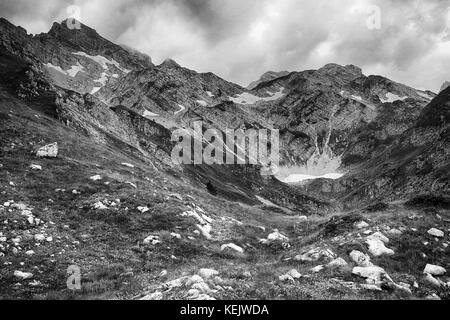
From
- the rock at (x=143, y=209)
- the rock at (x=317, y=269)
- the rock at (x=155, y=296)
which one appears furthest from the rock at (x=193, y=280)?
the rock at (x=143, y=209)

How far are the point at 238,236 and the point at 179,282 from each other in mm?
15104

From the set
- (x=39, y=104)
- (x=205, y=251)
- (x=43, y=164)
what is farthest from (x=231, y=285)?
(x=39, y=104)

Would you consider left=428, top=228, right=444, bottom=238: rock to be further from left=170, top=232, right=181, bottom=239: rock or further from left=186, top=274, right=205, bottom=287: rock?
left=170, top=232, right=181, bottom=239: rock

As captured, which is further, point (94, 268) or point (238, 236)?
point (238, 236)

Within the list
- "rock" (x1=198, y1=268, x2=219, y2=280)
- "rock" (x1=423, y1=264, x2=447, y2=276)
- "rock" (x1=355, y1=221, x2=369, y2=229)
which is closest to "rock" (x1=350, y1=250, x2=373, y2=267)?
"rock" (x1=423, y1=264, x2=447, y2=276)

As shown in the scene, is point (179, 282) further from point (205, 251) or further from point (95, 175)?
point (95, 175)

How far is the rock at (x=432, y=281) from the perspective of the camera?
53.2 ft

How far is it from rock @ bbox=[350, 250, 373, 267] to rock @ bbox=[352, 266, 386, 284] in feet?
4.31

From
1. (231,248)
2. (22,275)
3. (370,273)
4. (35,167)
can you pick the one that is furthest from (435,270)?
(35,167)

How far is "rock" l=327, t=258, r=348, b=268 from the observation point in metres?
18.1

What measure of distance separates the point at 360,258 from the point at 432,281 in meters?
3.26

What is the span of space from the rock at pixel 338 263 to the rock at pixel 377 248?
232 cm

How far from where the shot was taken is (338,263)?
18.3 metres
